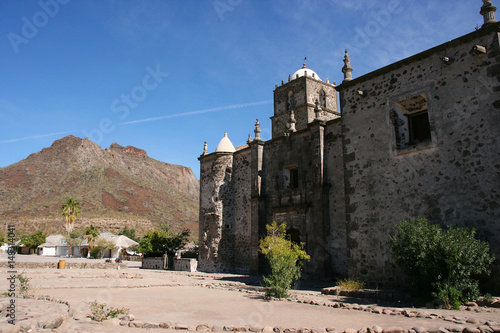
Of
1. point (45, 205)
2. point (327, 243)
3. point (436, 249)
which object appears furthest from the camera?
point (45, 205)

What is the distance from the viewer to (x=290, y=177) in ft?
68.2

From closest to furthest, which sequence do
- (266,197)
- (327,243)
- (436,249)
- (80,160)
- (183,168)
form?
(436,249) < (327,243) < (266,197) < (80,160) < (183,168)

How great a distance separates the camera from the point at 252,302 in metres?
10.5

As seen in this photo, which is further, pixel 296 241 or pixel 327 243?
pixel 296 241

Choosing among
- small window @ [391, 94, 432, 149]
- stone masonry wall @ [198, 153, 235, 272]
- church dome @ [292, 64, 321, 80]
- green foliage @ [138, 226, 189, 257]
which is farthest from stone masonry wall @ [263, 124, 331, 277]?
green foliage @ [138, 226, 189, 257]

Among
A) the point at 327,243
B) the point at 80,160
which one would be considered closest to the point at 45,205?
the point at 80,160

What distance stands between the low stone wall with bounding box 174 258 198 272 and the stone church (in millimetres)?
8199

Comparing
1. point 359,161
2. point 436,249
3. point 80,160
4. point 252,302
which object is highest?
point 80,160

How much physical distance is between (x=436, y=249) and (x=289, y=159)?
1145cm

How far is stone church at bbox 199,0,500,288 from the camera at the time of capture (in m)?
10.4

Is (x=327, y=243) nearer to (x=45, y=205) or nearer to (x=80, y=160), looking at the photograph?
(x=45, y=205)

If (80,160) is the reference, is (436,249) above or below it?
below

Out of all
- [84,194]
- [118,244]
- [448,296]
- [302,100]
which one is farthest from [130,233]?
[448,296]

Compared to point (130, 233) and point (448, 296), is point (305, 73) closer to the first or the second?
point (448, 296)
